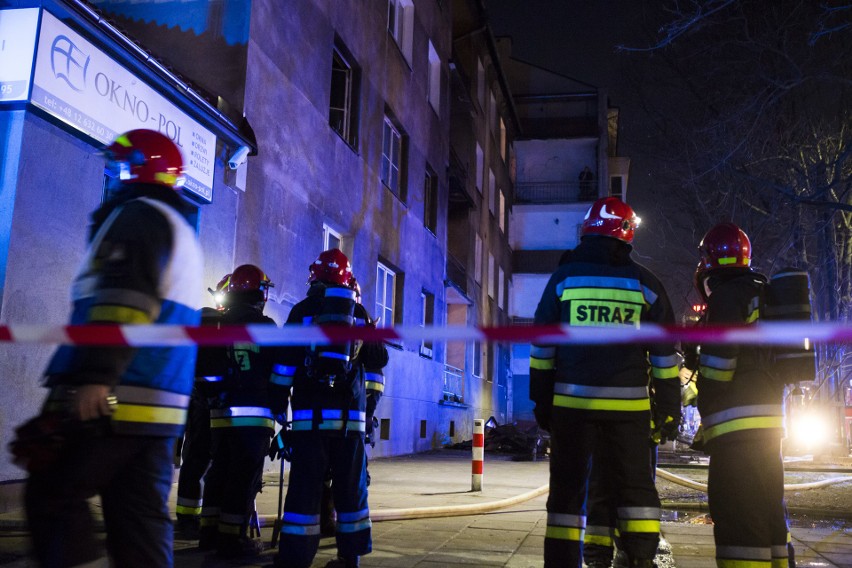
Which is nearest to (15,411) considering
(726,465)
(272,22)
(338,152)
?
(726,465)

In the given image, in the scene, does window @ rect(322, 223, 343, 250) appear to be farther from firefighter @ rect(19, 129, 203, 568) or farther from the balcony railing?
the balcony railing

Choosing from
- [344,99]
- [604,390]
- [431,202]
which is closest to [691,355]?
[604,390]

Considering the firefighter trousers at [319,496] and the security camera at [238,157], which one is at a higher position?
the security camera at [238,157]

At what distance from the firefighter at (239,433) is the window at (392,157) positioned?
34.8 ft

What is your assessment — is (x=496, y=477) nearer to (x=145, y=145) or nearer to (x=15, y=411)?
(x=15, y=411)

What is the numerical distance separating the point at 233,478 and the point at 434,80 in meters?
17.2

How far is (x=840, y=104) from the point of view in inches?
657

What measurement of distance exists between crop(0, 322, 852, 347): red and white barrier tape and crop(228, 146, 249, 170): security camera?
5.31 meters

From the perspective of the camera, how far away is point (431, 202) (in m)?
20.5

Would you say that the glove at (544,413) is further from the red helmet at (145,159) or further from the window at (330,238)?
Answer: the window at (330,238)

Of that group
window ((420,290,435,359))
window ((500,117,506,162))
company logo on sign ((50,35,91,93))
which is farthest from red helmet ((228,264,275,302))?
window ((500,117,506,162))

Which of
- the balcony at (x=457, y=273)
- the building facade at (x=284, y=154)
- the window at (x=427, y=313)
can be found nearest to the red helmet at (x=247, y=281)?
the building facade at (x=284, y=154)

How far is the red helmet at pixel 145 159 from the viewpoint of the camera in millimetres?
3129

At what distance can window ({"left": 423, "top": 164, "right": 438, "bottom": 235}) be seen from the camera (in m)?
20.3
